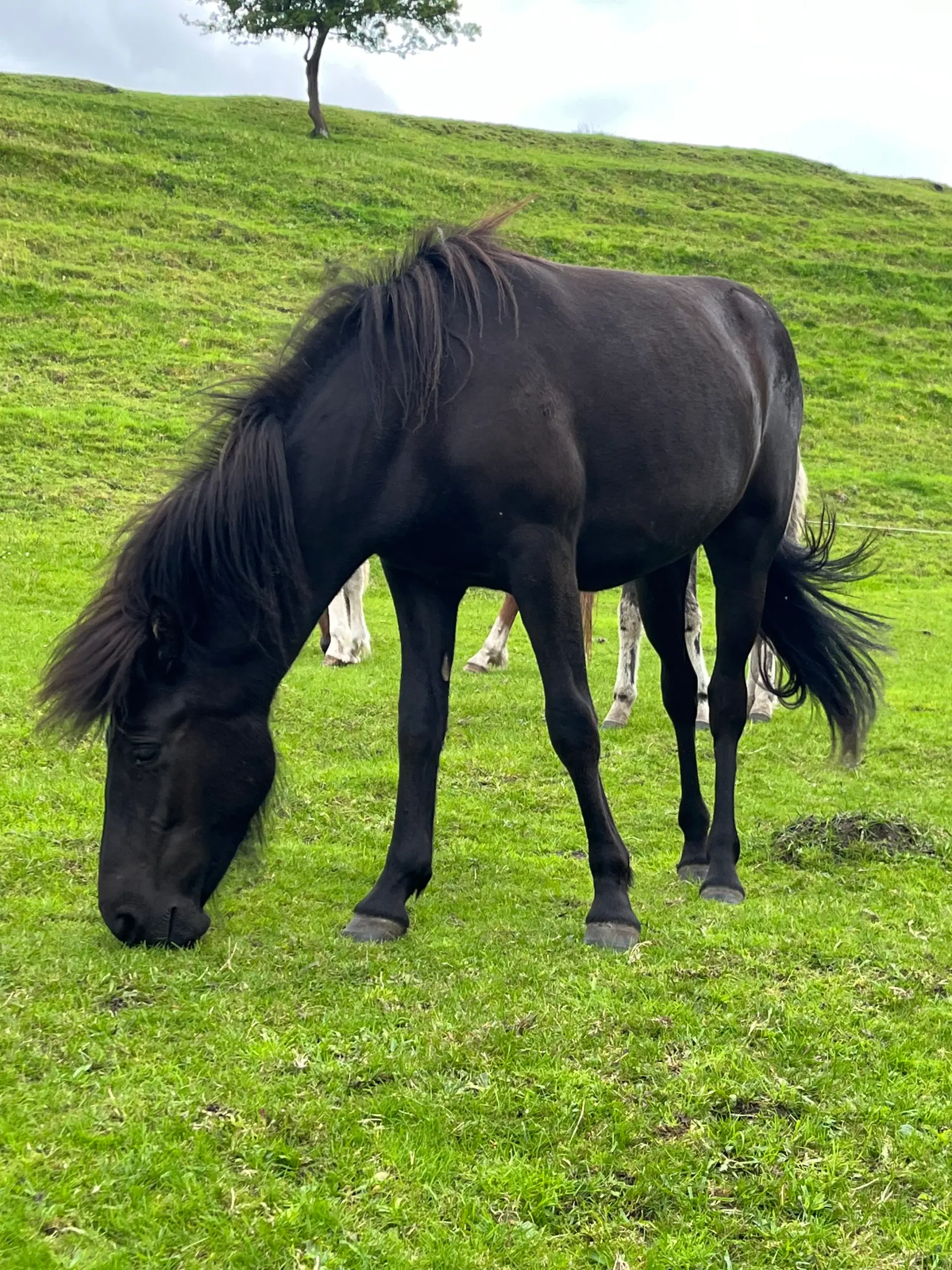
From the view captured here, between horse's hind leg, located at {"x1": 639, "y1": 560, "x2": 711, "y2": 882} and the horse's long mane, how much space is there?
2087mm

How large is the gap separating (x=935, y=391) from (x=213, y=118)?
28.7m

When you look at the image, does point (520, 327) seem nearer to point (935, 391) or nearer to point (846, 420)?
point (846, 420)

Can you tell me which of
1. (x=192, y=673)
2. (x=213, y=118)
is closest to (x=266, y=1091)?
(x=192, y=673)

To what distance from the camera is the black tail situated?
21.7ft

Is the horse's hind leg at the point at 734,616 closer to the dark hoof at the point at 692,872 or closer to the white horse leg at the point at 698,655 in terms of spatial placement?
the dark hoof at the point at 692,872

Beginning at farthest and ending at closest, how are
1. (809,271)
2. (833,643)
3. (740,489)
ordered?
(809,271)
(833,643)
(740,489)

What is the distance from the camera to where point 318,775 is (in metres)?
7.50

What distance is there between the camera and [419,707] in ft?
16.6

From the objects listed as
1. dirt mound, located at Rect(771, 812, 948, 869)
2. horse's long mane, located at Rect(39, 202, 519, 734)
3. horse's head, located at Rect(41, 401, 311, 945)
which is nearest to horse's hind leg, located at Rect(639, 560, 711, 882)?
dirt mound, located at Rect(771, 812, 948, 869)

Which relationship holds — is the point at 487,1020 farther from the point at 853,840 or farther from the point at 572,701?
the point at 853,840

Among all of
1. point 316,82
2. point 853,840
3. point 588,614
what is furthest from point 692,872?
point 316,82

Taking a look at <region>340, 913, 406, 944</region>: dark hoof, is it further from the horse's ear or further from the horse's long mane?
the horse's ear

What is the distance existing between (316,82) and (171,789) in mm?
45115

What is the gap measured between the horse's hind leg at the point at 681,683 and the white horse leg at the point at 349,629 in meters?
5.67
